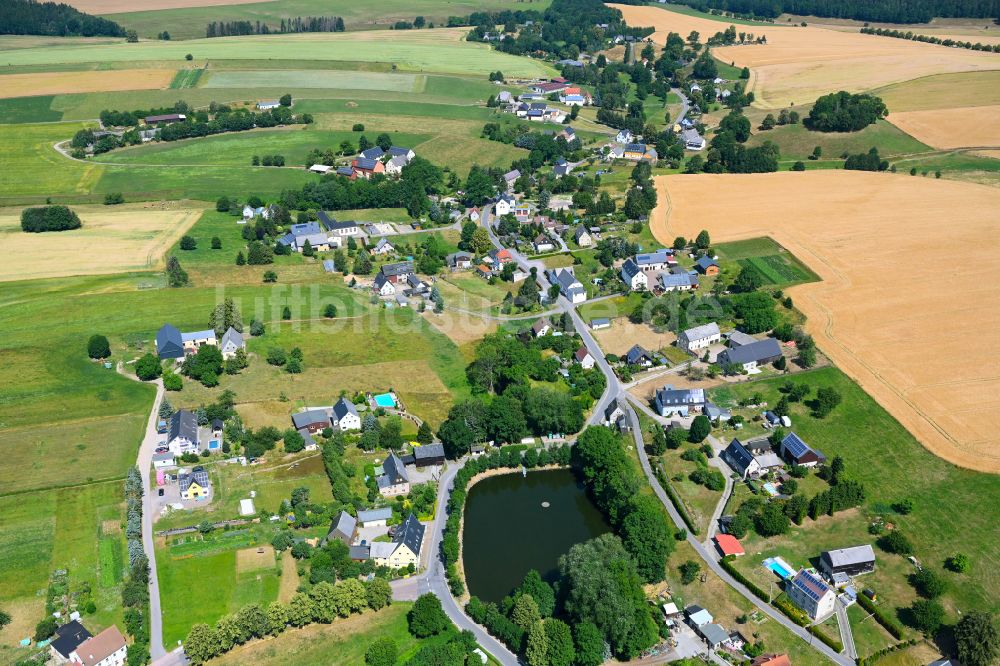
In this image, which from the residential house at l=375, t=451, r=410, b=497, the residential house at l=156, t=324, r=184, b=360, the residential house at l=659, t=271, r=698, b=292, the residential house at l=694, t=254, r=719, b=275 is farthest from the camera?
the residential house at l=694, t=254, r=719, b=275

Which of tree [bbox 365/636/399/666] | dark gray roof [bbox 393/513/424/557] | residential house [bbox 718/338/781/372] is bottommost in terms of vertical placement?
tree [bbox 365/636/399/666]

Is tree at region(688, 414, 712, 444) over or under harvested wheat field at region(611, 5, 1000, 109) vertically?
under

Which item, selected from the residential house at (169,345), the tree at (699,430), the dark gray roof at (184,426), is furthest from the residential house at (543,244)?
the dark gray roof at (184,426)

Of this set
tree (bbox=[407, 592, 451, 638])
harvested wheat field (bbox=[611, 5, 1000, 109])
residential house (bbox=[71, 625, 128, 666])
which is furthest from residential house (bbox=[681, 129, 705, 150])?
residential house (bbox=[71, 625, 128, 666])

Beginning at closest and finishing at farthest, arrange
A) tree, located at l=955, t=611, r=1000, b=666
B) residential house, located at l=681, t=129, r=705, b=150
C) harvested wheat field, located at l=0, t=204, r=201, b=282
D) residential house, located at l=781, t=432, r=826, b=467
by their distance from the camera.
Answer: tree, located at l=955, t=611, r=1000, b=666 < residential house, located at l=781, t=432, r=826, b=467 < harvested wheat field, located at l=0, t=204, r=201, b=282 < residential house, located at l=681, t=129, r=705, b=150

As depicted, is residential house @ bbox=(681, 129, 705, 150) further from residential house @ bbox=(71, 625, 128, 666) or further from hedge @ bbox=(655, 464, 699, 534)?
residential house @ bbox=(71, 625, 128, 666)

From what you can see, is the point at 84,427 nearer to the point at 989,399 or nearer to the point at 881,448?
the point at 881,448

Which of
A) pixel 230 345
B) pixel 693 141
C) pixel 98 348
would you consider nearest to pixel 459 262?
pixel 230 345
